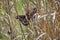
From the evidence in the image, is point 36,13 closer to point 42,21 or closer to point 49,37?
point 42,21

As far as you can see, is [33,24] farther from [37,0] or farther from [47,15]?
[37,0]

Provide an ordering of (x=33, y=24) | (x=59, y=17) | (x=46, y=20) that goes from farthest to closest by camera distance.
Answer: (x=59, y=17) < (x=46, y=20) < (x=33, y=24)

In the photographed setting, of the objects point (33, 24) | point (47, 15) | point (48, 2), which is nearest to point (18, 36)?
point (33, 24)

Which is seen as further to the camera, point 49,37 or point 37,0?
point 37,0

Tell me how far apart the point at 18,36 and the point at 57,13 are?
45 centimetres

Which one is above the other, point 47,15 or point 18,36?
point 47,15

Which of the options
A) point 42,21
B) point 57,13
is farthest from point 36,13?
point 57,13

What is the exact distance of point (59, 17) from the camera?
201 centimetres

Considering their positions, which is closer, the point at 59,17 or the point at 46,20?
the point at 46,20

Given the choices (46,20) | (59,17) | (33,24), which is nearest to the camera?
(33,24)

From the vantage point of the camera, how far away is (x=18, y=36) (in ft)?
6.04

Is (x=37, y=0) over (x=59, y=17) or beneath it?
over

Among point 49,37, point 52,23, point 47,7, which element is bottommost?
point 49,37

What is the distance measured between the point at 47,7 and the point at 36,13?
11 cm
